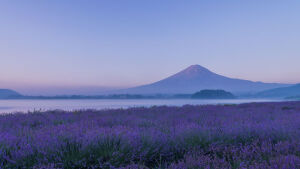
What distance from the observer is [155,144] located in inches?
111

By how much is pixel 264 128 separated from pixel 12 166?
393cm

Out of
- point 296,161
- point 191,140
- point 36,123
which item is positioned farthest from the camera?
point 36,123

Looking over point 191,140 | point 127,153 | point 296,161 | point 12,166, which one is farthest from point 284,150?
point 12,166

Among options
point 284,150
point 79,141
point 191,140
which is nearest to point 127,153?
point 79,141

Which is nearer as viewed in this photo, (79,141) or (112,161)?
(112,161)

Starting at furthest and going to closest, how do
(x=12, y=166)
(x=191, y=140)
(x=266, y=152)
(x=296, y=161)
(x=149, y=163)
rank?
(x=191, y=140) < (x=149, y=163) < (x=266, y=152) < (x=12, y=166) < (x=296, y=161)

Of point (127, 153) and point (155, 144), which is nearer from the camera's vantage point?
point (127, 153)

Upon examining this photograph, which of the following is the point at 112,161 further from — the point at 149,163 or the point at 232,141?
the point at 232,141

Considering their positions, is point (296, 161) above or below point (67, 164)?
above

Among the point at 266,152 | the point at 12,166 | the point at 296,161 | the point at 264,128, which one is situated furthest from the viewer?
the point at 264,128

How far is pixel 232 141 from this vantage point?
3.25 meters

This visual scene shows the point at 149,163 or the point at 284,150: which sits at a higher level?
the point at 284,150

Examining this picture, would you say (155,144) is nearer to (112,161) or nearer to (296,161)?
(112,161)

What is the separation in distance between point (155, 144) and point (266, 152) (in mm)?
1391
